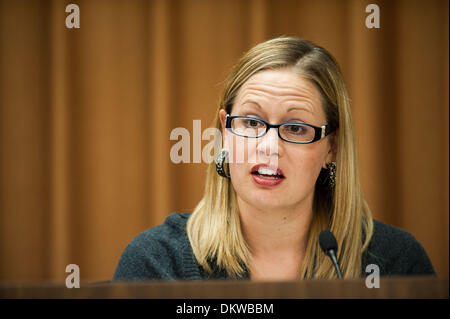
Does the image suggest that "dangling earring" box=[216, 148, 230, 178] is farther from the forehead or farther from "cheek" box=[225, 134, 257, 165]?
the forehead

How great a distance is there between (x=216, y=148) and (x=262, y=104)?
0.70 ft

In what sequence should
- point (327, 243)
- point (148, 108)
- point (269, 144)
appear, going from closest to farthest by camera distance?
point (327, 243) < point (269, 144) < point (148, 108)

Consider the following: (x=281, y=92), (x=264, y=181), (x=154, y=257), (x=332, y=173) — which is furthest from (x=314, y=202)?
(x=154, y=257)

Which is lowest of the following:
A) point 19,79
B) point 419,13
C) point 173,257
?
point 173,257

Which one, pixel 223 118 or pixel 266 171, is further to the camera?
pixel 223 118

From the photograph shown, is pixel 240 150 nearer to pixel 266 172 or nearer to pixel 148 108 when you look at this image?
pixel 266 172

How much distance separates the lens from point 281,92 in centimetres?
108

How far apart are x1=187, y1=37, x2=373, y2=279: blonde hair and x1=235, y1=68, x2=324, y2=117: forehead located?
2 cm

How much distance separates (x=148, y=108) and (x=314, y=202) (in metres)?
0.80

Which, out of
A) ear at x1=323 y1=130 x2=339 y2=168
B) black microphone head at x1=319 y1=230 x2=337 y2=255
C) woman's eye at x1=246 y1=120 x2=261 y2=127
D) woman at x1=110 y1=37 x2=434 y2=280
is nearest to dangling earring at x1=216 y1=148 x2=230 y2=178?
woman at x1=110 y1=37 x2=434 y2=280
